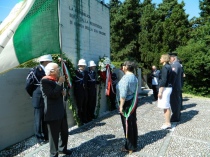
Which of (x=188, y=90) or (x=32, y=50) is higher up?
(x=32, y=50)

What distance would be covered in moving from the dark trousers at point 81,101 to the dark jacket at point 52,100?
2.25 m

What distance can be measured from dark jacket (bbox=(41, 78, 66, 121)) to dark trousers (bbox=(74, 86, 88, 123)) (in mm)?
2245

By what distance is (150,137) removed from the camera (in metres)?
4.88

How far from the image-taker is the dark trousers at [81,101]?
5887mm

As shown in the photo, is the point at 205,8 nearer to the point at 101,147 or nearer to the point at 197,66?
the point at 197,66

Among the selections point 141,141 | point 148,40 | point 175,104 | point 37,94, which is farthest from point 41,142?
point 148,40

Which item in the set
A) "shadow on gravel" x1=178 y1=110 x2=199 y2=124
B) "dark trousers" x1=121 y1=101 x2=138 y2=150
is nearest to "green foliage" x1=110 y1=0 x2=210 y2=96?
"shadow on gravel" x1=178 y1=110 x2=199 y2=124

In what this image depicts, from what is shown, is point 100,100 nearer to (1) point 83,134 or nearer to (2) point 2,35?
(1) point 83,134

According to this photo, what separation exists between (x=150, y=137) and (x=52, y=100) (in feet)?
8.54

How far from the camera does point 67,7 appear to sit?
608cm

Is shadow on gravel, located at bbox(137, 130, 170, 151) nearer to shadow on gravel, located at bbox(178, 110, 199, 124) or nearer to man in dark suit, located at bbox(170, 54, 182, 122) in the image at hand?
man in dark suit, located at bbox(170, 54, 182, 122)

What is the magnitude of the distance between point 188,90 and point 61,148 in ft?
46.8

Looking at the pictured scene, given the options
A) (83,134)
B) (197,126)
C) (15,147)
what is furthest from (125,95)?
(197,126)

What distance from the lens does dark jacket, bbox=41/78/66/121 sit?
3.29 m
